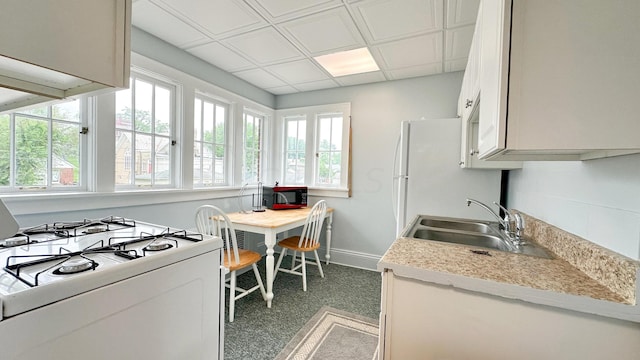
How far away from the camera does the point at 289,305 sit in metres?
2.19

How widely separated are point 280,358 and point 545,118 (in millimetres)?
1772

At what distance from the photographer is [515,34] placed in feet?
2.24

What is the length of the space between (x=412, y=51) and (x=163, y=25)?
200 cm

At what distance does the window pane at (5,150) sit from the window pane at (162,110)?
2.73ft

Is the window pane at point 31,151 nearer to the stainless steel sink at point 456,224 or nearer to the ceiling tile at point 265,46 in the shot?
the ceiling tile at point 265,46

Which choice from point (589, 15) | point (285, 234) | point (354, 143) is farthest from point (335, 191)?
point (589, 15)

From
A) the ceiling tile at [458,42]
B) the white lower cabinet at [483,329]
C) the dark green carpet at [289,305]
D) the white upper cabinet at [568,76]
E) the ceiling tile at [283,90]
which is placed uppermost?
the ceiling tile at [458,42]

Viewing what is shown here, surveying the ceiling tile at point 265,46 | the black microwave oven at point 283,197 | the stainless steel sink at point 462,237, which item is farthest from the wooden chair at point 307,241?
the ceiling tile at point 265,46

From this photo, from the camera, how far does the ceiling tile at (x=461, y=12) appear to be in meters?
1.57

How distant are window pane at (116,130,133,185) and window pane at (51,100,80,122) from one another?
9.7 inches

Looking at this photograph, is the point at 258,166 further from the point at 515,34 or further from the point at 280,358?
the point at 515,34

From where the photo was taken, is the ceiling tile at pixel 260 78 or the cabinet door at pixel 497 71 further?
the ceiling tile at pixel 260 78

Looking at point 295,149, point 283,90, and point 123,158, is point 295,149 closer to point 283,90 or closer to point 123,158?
point 283,90

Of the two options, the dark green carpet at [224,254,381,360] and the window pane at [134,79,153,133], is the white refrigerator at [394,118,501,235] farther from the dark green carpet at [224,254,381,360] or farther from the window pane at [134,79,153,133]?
the window pane at [134,79,153,133]
